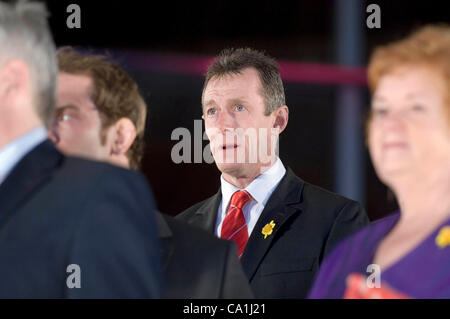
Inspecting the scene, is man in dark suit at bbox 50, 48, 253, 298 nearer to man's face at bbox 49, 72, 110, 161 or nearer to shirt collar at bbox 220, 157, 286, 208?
man's face at bbox 49, 72, 110, 161

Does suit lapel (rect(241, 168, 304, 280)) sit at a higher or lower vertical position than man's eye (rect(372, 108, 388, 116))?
lower

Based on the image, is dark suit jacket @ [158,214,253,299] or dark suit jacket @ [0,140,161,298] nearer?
dark suit jacket @ [0,140,161,298]

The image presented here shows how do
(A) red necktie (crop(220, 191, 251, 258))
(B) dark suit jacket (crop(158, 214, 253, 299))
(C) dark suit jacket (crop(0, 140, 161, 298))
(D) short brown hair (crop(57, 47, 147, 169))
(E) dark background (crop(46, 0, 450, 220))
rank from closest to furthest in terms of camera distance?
1. (C) dark suit jacket (crop(0, 140, 161, 298))
2. (B) dark suit jacket (crop(158, 214, 253, 299))
3. (D) short brown hair (crop(57, 47, 147, 169))
4. (A) red necktie (crop(220, 191, 251, 258))
5. (E) dark background (crop(46, 0, 450, 220))

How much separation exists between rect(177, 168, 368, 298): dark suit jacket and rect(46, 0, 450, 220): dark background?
21 centimetres

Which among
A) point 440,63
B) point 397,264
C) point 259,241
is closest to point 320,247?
point 259,241

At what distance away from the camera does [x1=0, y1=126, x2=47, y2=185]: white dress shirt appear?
4.57ft

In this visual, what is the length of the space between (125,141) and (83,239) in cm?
80

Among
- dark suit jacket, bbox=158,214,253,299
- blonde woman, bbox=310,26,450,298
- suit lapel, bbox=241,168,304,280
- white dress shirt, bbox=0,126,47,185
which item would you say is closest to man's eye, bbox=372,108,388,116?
blonde woman, bbox=310,26,450,298

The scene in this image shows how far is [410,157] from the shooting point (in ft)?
5.05

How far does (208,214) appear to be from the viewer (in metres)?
2.28

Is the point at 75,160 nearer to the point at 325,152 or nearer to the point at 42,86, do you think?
the point at 42,86

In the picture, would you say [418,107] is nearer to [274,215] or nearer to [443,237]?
[443,237]

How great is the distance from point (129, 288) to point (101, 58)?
3.43 feet

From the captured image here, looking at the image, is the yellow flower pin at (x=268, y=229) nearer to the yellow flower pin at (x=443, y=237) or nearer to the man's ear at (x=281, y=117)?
the man's ear at (x=281, y=117)
